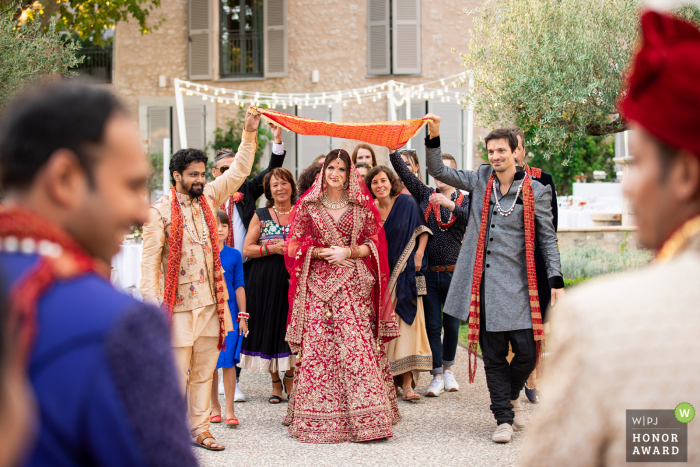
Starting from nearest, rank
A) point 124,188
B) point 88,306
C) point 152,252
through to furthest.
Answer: point 88,306 → point 124,188 → point 152,252

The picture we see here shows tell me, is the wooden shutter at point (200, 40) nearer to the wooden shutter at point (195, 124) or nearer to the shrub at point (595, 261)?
the wooden shutter at point (195, 124)

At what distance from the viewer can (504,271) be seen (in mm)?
4457

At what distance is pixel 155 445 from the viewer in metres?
0.90

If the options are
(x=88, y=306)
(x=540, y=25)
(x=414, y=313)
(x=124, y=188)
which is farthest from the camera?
(x=540, y=25)

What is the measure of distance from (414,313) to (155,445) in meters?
4.84

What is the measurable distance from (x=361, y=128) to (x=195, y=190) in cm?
140

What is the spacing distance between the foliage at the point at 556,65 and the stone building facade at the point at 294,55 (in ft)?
18.2

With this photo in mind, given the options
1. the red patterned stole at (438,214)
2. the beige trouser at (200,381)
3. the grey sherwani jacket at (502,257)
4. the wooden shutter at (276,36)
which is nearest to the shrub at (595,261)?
the red patterned stole at (438,214)

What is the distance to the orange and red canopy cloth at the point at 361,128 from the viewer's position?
192 inches

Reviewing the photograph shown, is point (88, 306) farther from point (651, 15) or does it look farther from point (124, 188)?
point (651, 15)

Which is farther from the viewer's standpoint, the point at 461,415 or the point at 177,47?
the point at 177,47

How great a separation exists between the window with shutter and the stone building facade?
0.02 meters

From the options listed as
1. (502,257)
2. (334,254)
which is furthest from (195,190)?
(502,257)

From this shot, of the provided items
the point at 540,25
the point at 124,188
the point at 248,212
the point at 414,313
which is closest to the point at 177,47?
the point at 540,25
